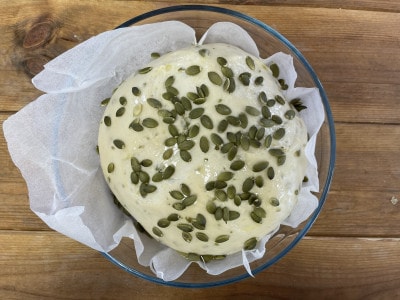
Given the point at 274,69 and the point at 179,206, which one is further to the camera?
the point at 274,69

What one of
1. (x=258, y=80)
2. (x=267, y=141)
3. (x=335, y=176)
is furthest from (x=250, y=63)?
(x=335, y=176)

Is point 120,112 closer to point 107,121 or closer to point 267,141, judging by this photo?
point 107,121

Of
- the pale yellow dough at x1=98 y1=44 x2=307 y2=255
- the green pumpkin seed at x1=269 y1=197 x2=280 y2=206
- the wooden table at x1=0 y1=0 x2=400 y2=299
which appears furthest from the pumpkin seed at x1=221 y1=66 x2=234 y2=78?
the wooden table at x1=0 y1=0 x2=400 y2=299

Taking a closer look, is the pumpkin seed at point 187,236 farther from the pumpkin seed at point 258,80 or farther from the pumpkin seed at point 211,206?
the pumpkin seed at point 258,80

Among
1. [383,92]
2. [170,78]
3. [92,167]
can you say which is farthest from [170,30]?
[383,92]

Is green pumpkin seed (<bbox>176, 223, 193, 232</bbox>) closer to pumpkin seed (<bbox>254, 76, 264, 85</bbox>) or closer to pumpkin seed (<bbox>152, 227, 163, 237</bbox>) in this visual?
pumpkin seed (<bbox>152, 227, 163, 237</bbox>)

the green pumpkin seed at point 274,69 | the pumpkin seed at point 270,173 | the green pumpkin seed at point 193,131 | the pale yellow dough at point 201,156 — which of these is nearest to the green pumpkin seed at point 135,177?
the pale yellow dough at point 201,156
